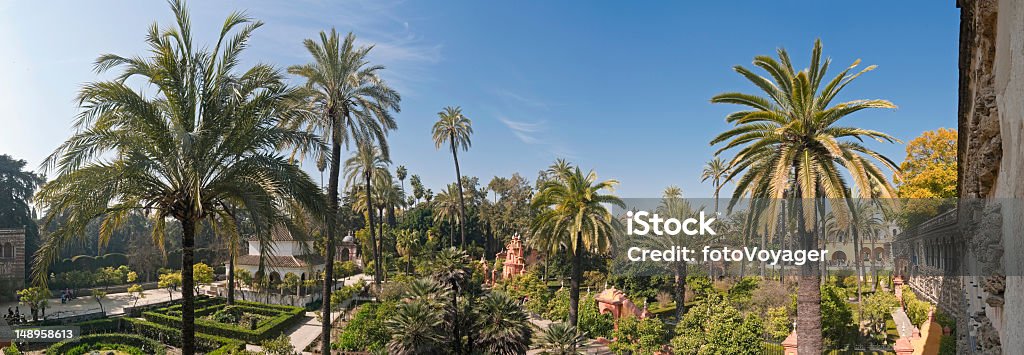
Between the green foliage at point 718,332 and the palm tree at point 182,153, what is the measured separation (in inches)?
468

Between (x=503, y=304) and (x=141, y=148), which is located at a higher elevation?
(x=141, y=148)

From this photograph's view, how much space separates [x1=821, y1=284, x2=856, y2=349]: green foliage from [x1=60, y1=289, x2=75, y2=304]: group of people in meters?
37.8

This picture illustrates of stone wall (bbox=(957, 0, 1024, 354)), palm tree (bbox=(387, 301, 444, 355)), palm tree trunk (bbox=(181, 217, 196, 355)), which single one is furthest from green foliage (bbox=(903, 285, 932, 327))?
palm tree trunk (bbox=(181, 217, 196, 355))

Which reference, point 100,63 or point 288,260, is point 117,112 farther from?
point 288,260

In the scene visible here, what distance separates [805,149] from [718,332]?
712 cm

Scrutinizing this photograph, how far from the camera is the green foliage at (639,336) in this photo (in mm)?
17031

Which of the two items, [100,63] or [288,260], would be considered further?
[288,260]

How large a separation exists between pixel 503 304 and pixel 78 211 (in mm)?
9518

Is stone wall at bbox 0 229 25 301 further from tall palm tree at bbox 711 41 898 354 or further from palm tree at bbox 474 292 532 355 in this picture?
tall palm tree at bbox 711 41 898 354

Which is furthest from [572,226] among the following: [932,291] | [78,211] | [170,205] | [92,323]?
[92,323]

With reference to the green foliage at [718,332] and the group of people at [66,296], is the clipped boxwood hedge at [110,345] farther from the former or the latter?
the green foliage at [718,332]

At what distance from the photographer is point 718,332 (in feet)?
49.5

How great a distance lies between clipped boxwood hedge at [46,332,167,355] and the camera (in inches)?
631

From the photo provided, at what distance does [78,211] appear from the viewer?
25.1 ft
